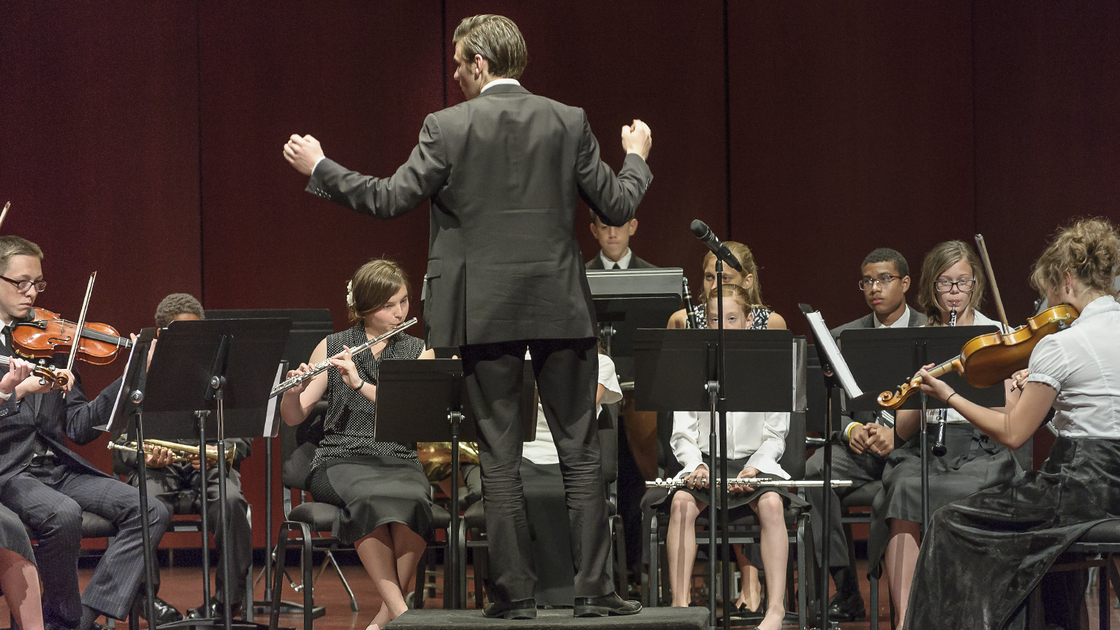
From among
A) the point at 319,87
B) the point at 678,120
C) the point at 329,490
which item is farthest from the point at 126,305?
the point at 678,120

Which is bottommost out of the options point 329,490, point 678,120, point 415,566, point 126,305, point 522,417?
point 415,566

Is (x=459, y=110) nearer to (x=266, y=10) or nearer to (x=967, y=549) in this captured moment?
(x=967, y=549)

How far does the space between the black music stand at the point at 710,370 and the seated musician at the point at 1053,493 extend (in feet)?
2.23

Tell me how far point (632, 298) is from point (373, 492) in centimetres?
126

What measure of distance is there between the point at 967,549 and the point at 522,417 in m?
1.30

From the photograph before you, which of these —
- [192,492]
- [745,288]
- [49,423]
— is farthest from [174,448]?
[745,288]

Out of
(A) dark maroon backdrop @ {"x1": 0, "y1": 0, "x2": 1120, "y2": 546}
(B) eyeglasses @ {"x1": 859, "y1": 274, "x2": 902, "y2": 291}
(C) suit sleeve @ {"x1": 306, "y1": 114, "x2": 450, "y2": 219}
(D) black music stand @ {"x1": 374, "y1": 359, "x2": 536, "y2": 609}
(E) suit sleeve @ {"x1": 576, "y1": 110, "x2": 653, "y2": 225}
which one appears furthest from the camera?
(A) dark maroon backdrop @ {"x1": 0, "y1": 0, "x2": 1120, "y2": 546}

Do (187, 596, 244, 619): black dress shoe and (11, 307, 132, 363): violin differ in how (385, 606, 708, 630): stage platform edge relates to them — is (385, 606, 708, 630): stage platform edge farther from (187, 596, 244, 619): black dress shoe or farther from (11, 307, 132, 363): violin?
(11, 307, 132, 363): violin

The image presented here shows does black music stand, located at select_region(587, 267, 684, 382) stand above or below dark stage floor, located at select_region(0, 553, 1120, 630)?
above

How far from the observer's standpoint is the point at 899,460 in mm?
4098

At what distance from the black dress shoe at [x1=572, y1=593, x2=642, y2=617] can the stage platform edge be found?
0.07ft

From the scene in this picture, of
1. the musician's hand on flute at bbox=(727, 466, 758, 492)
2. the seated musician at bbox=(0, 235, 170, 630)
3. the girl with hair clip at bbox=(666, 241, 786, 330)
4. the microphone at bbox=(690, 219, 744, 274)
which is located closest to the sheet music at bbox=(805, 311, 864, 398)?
the microphone at bbox=(690, 219, 744, 274)

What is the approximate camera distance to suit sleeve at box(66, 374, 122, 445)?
13.4 ft

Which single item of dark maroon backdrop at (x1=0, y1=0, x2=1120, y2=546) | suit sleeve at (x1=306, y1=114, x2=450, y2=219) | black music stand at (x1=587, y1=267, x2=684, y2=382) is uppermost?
dark maroon backdrop at (x1=0, y1=0, x2=1120, y2=546)
